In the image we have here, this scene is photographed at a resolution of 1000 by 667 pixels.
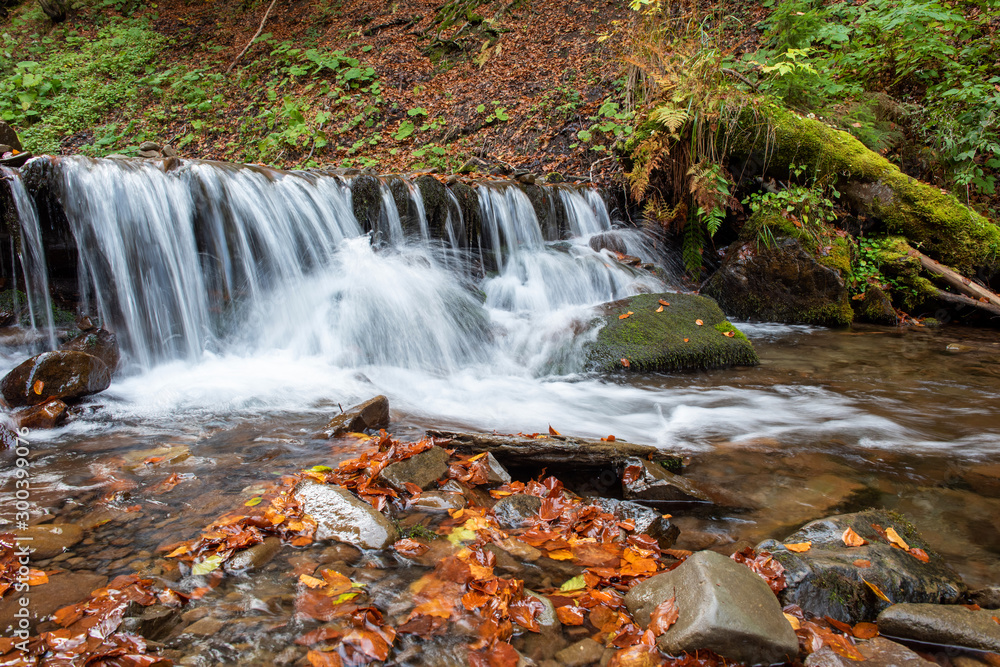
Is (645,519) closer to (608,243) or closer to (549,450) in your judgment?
(549,450)

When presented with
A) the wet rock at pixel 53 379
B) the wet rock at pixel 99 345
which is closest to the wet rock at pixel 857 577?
the wet rock at pixel 53 379

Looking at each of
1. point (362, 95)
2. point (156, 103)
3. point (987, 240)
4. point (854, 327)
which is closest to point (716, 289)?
point (854, 327)

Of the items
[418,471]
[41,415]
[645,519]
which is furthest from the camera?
[41,415]

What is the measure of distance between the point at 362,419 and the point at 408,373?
187cm

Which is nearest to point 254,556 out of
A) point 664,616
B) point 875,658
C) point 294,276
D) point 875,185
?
point 664,616

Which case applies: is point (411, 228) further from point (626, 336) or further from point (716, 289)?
point (716, 289)

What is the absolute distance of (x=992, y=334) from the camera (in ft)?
A: 21.6

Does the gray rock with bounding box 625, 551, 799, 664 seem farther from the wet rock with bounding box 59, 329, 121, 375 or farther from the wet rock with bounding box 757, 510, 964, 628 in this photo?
the wet rock with bounding box 59, 329, 121, 375

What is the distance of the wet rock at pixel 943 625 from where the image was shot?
179cm

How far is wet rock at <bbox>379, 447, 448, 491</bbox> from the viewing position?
2.74m

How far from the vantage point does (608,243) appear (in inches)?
330

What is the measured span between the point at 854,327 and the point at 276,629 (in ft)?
25.4

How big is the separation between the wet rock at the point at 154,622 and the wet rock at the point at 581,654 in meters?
1.28

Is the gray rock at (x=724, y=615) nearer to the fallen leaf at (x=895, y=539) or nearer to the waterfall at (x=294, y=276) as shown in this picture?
the fallen leaf at (x=895, y=539)
